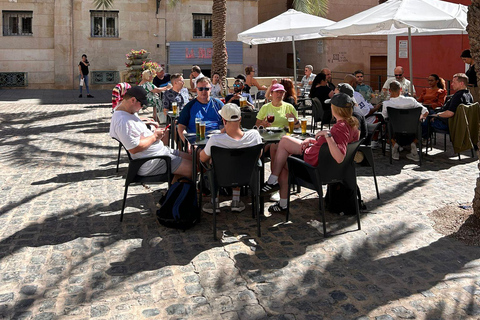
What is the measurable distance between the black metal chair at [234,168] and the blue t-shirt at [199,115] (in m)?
1.90

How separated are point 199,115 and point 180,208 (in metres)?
2.01

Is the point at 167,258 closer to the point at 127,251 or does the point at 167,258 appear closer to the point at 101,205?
the point at 127,251

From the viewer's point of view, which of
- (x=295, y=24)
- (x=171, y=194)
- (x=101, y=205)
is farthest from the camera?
(x=295, y=24)

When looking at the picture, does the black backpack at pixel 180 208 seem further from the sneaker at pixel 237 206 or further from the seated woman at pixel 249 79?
the seated woman at pixel 249 79

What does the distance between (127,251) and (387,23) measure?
6626mm

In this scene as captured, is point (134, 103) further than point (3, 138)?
No

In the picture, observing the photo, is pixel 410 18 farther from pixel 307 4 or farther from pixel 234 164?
pixel 307 4

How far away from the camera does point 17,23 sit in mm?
26859

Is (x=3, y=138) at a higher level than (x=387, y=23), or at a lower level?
lower

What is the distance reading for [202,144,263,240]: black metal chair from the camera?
5.83 m

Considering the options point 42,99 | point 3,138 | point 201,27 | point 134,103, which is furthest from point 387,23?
point 201,27

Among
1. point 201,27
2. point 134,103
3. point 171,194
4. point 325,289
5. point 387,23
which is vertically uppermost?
point 201,27

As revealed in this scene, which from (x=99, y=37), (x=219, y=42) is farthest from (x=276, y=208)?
(x=99, y=37)

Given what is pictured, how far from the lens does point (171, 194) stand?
622 centimetres
